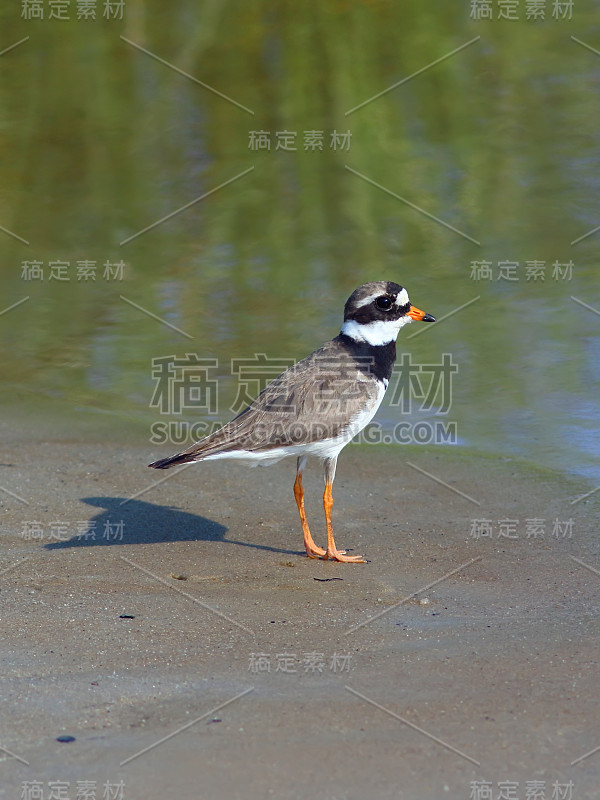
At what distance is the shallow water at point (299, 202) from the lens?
11.1 meters

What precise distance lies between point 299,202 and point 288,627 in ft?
32.1

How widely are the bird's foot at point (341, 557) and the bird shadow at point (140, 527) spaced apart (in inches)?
Result: 13.6

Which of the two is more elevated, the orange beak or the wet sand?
the orange beak

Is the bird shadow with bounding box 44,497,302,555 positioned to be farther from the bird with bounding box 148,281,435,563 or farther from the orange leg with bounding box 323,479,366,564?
the bird with bounding box 148,281,435,563

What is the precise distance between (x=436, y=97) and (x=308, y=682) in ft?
49.3

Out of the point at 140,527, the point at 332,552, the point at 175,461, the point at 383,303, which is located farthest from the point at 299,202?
the point at 332,552

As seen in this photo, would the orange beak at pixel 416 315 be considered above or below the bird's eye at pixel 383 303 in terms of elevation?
below

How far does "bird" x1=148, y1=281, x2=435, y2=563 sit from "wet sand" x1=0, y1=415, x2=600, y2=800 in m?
0.65

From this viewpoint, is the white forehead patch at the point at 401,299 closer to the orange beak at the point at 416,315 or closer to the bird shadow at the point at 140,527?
the orange beak at the point at 416,315

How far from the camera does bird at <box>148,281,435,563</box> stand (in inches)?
309

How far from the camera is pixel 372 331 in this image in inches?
332

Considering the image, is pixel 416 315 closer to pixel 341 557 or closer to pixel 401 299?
pixel 401 299

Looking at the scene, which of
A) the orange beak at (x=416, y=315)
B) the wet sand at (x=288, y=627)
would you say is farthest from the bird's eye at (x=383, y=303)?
the wet sand at (x=288, y=627)

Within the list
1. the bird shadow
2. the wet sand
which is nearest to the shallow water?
the wet sand
